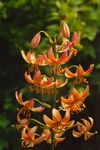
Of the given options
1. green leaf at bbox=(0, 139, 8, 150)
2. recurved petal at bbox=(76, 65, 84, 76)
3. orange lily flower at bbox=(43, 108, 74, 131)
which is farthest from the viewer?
green leaf at bbox=(0, 139, 8, 150)

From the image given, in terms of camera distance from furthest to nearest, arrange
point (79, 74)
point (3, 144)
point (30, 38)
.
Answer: point (30, 38), point (3, 144), point (79, 74)

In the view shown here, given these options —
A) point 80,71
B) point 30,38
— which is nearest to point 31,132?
point 80,71

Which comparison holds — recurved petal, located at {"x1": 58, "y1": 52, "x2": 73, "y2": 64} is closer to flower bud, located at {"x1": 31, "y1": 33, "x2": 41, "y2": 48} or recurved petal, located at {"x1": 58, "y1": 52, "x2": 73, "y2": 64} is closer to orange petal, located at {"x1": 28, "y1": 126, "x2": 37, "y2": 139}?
flower bud, located at {"x1": 31, "y1": 33, "x2": 41, "y2": 48}

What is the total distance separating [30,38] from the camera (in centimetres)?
598

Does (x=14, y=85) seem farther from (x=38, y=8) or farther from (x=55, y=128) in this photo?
(x=55, y=128)

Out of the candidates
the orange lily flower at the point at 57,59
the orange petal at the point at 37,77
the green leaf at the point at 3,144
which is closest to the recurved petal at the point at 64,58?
the orange lily flower at the point at 57,59

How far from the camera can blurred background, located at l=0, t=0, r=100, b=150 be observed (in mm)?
5742

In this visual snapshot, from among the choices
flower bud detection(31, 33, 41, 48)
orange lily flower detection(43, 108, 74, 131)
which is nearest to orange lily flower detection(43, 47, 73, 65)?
flower bud detection(31, 33, 41, 48)

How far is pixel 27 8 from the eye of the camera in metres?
6.05

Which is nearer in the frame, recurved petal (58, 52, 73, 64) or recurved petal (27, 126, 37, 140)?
recurved petal (58, 52, 73, 64)

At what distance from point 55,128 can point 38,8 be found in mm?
2702

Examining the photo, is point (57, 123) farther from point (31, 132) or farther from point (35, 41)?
point (35, 41)

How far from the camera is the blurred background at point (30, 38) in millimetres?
5742

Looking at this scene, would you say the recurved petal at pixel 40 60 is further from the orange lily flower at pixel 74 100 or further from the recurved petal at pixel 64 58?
the orange lily flower at pixel 74 100
